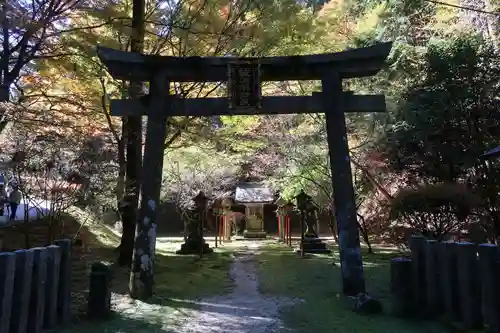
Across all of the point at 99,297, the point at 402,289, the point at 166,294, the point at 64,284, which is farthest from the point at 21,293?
the point at 402,289

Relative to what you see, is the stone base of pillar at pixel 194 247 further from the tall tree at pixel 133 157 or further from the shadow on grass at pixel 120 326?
the shadow on grass at pixel 120 326

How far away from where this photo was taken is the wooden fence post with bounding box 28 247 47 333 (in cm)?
438

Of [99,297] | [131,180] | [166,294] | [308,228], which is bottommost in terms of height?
[166,294]

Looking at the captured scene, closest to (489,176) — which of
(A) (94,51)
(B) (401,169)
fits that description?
(B) (401,169)

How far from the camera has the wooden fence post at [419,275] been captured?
5348mm

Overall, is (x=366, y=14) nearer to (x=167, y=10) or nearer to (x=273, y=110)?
(x=167, y=10)

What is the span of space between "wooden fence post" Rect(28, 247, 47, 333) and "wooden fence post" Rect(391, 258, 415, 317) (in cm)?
424

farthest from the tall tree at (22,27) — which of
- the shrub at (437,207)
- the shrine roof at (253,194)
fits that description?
the shrine roof at (253,194)

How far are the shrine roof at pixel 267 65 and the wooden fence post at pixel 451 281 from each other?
3210 millimetres

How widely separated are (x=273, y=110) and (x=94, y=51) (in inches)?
131

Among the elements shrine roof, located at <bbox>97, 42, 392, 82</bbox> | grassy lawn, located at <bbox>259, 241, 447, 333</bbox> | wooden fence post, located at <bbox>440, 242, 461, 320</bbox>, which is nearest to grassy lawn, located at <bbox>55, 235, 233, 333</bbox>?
grassy lawn, located at <bbox>259, 241, 447, 333</bbox>

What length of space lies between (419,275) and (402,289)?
11.6 inches

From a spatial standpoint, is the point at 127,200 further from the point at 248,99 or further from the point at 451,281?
the point at 451,281

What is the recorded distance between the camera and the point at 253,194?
2431cm
